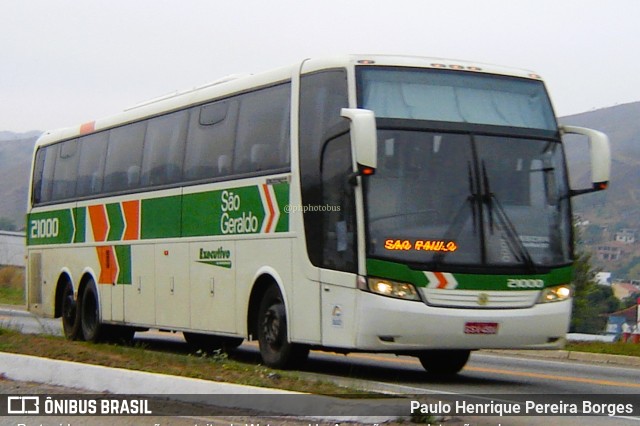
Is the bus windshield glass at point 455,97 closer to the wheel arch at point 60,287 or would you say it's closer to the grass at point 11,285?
the wheel arch at point 60,287

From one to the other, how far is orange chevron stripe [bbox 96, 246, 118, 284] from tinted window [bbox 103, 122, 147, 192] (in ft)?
3.26

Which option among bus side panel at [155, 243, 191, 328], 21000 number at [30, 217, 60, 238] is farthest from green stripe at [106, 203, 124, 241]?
21000 number at [30, 217, 60, 238]

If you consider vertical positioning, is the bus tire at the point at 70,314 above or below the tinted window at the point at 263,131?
below

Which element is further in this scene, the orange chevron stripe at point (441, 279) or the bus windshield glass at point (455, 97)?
the bus windshield glass at point (455, 97)

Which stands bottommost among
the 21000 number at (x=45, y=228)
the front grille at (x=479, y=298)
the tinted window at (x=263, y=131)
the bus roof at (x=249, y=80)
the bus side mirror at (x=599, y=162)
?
the front grille at (x=479, y=298)

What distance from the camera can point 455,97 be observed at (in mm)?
14141

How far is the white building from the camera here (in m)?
55.3

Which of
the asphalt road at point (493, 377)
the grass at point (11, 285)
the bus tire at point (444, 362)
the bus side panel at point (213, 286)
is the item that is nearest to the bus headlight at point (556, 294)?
the asphalt road at point (493, 377)

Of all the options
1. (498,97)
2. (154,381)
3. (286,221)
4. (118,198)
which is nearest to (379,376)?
(286,221)

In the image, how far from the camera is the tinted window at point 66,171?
72.6 feet

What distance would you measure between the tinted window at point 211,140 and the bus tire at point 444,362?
3.55 metres

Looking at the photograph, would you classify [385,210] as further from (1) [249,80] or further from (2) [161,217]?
(2) [161,217]

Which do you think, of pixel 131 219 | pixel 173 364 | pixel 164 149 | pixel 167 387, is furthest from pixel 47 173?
pixel 167 387

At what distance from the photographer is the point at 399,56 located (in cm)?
1421
